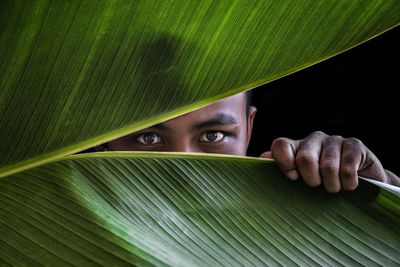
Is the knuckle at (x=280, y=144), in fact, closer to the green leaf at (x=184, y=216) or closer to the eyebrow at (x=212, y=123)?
the green leaf at (x=184, y=216)

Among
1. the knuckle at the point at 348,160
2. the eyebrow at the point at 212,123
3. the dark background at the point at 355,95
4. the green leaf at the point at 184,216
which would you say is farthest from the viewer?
the dark background at the point at 355,95

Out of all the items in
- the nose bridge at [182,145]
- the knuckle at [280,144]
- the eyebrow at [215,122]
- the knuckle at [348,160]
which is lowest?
the knuckle at [348,160]

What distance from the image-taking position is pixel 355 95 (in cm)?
127

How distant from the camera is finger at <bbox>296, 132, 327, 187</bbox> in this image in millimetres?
264

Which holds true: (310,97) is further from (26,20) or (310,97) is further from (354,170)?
(26,20)

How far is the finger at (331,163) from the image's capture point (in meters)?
0.26

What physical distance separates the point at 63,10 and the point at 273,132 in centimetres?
130

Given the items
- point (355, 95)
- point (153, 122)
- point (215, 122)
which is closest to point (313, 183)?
point (153, 122)

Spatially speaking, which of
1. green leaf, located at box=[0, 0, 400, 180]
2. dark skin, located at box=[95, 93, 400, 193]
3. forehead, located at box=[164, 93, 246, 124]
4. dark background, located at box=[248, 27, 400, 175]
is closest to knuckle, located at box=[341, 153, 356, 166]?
dark skin, located at box=[95, 93, 400, 193]

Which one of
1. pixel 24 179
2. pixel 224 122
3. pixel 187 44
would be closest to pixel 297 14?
pixel 187 44

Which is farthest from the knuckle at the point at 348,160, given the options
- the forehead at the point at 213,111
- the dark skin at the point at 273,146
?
the forehead at the point at 213,111

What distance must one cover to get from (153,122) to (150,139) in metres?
0.68

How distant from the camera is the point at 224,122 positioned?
0.89 meters

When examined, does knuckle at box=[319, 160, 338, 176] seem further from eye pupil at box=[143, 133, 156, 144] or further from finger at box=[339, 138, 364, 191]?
eye pupil at box=[143, 133, 156, 144]
